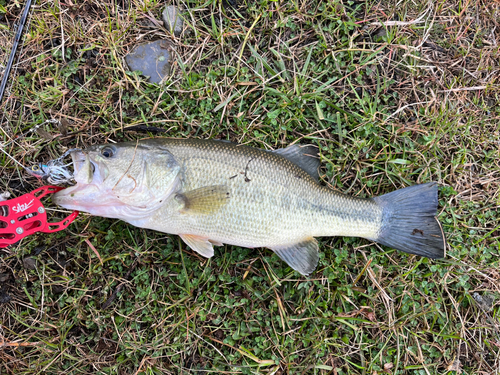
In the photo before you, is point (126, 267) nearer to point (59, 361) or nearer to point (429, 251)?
point (59, 361)

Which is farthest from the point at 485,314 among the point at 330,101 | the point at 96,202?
the point at 96,202

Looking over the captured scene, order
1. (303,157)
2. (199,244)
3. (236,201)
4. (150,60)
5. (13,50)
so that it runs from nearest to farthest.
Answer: (236,201)
(199,244)
(303,157)
(13,50)
(150,60)

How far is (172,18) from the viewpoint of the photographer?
10.2 feet

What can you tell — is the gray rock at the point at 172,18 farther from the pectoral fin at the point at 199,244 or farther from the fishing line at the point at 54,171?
the pectoral fin at the point at 199,244

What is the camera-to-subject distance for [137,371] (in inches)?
110

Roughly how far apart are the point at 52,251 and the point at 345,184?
2.88 m

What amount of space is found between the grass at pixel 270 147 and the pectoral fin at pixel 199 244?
0.30 metres

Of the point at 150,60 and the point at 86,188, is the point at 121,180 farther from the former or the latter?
the point at 150,60

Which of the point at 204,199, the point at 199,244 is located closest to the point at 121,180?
the point at 204,199

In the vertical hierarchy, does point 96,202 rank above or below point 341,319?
above

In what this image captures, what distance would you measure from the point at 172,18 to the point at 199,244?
223 cm

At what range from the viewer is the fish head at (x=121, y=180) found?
7.91 ft

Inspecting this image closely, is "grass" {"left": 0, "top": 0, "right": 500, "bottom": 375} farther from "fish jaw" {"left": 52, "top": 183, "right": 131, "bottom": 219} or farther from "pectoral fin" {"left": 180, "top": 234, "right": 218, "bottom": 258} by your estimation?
"fish jaw" {"left": 52, "top": 183, "right": 131, "bottom": 219}

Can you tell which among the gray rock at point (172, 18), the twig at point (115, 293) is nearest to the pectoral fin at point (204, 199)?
the twig at point (115, 293)
